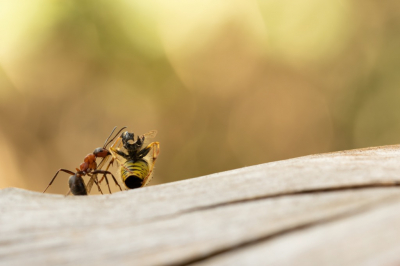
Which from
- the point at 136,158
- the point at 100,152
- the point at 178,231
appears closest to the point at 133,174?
the point at 136,158

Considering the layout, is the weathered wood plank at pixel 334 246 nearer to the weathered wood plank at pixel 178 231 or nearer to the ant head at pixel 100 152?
the weathered wood plank at pixel 178 231

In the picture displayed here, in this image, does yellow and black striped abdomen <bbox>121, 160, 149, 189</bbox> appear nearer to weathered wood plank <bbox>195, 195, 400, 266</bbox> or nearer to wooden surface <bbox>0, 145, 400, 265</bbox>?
wooden surface <bbox>0, 145, 400, 265</bbox>

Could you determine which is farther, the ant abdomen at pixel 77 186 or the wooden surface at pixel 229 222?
the ant abdomen at pixel 77 186

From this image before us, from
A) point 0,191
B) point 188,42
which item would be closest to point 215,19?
point 188,42

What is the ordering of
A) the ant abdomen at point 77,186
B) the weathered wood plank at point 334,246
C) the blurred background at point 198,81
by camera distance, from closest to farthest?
the weathered wood plank at point 334,246
the ant abdomen at point 77,186
the blurred background at point 198,81

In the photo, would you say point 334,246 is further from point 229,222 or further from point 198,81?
point 198,81

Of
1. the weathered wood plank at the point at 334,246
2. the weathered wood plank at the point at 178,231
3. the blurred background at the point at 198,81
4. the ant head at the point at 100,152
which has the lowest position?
the weathered wood plank at the point at 334,246

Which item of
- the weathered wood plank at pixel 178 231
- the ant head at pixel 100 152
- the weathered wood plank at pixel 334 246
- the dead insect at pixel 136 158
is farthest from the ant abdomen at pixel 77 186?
the weathered wood plank at pixel 334 246

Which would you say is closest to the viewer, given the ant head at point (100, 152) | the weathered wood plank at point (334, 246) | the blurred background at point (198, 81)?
the weathered wood plank at point (334, 246)

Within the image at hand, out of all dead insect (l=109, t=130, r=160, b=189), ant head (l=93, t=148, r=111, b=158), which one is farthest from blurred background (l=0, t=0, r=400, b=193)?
dead insect (l=109, t=130, r=160, b=189)
